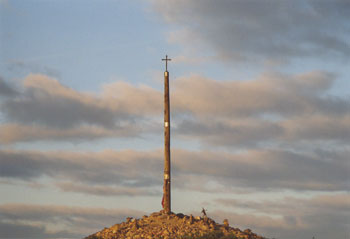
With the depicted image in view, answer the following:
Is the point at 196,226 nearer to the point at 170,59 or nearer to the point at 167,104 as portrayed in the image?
the point at 167,104

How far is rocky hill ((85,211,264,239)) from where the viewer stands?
132 ft

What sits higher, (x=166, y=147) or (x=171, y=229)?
(x=166, y=147)

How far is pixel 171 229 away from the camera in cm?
4078

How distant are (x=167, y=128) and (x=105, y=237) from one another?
912cm

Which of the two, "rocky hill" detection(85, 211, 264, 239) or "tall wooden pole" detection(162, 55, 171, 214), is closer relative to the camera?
"rocky hill" detection(85, 211, 264, 239)

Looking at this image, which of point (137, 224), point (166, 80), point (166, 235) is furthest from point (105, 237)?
point (166, 80)

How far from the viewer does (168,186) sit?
4344cm

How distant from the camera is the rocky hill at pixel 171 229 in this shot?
40094 millimetres

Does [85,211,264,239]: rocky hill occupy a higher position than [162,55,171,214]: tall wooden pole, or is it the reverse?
[162,55,171,214]: tall wooden pole

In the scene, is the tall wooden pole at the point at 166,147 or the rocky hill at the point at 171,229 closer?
the rocky hill at the point at 171,229

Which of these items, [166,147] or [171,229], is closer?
[171,229]

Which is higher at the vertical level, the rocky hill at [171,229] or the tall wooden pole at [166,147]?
the tall wooden pole at [166,147]

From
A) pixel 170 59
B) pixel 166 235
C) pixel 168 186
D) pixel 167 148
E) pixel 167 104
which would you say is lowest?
pixel 166 235

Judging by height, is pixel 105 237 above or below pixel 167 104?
below
